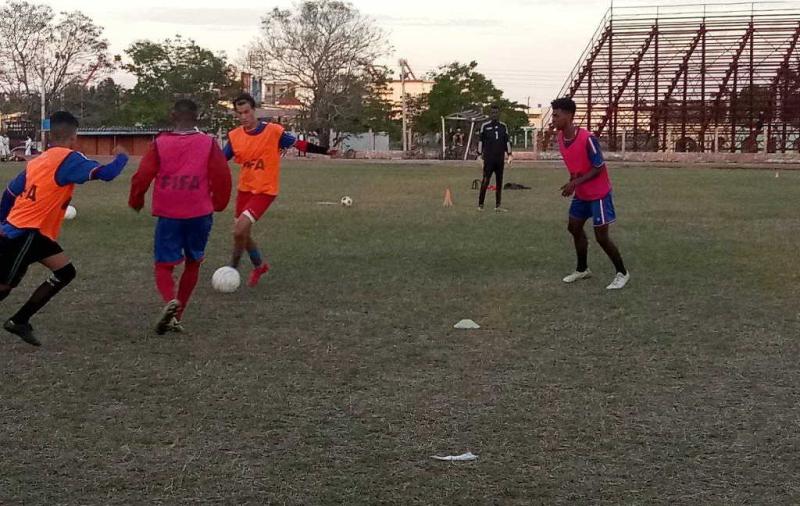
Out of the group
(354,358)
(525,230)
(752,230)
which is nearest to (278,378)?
(354,358)

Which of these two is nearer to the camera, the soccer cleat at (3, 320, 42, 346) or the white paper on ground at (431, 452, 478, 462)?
the white paper on ground at (431, 452, 478, 462)

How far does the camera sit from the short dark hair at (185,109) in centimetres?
761

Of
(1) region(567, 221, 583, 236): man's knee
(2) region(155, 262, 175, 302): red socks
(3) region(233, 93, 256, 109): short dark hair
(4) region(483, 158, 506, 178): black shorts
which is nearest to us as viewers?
(2) region(155, 262, 175, 302): red socks

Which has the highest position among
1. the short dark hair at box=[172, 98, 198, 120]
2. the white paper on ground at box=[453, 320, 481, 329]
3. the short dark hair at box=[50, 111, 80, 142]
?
the short dark hair at box=[172, 98, 198, 120]

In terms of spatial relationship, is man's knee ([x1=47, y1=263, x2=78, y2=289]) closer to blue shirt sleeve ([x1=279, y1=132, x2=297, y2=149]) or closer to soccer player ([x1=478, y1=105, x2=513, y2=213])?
blue shirt sleeve ([x1=279, y1=132, x2=297, y2=149])

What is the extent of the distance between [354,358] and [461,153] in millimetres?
51596

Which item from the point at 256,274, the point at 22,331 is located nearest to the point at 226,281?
the point at 256,274

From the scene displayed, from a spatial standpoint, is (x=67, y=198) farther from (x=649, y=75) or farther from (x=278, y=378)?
(x=649, y=75)

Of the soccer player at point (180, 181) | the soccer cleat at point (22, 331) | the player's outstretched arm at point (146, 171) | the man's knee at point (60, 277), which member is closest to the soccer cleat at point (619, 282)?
the soccer player at point (180, 181)

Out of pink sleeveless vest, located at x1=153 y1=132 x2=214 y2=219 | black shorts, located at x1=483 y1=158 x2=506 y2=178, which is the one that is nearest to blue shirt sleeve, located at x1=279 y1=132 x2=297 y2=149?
pink sleeveless vest, located at x1=153 y1=132 x2=214 y2=219

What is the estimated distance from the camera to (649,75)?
6047cm

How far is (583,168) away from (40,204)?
17.1 ft

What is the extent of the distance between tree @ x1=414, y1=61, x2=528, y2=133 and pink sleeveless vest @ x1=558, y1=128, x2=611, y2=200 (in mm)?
60865

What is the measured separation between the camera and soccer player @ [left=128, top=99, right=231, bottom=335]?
7629 mm
